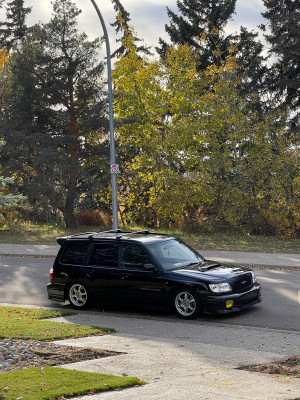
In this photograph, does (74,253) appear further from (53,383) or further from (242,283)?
(53,383)

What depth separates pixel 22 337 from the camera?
9719 mm

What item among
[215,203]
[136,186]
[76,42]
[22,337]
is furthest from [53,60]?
[22,337]

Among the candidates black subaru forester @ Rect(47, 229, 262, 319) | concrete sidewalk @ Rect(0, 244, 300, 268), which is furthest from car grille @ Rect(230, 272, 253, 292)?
concrete sidewalk @ Rect(0, 244, 300, 268)

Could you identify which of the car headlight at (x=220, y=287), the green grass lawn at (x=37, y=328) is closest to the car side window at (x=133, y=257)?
the car headlight at (x=220, y=287)

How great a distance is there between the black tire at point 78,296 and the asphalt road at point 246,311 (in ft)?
1.70

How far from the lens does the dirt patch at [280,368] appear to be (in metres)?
7.34

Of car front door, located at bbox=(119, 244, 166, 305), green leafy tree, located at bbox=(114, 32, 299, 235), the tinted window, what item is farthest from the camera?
green leafy tree, located at bbox=(114, 32, 299, 235)

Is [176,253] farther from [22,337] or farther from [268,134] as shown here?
[268,134]

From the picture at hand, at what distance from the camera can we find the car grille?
1164cm

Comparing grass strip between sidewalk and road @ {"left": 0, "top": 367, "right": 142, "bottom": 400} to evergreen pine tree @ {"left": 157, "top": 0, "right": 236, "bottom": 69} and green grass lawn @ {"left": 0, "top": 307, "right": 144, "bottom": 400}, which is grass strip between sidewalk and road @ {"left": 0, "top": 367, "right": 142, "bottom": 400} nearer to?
green grass lawn @ {"left": 0, "top": 307, "right": 144, "bottom": 400}

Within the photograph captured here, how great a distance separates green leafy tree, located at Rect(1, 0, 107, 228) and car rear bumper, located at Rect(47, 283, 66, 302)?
64.4ft

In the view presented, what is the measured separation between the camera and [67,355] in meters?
8.37

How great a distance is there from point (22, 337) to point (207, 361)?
318cm

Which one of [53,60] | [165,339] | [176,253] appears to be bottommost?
[165,339]
